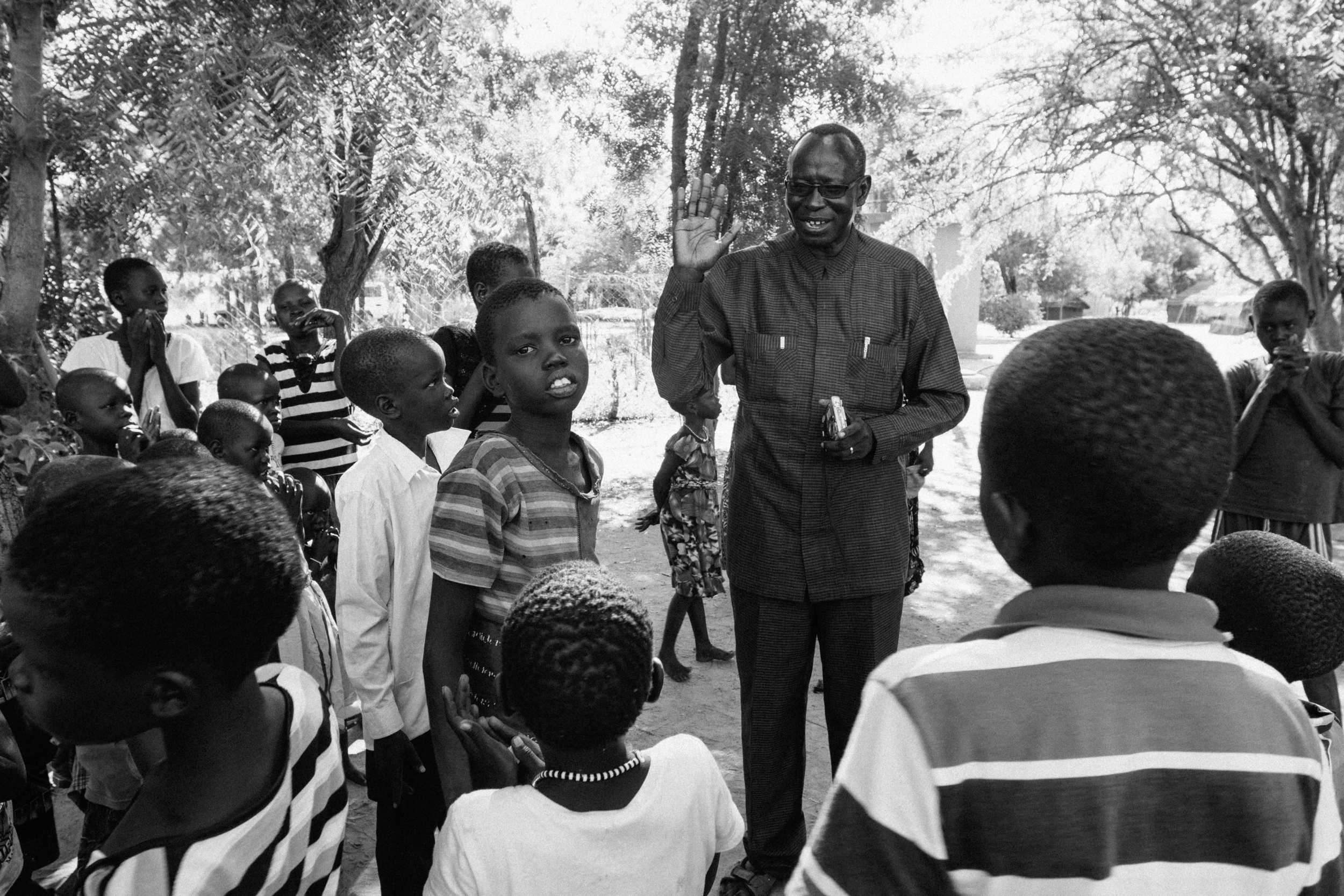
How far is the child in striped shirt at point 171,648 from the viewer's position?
46.0 inches

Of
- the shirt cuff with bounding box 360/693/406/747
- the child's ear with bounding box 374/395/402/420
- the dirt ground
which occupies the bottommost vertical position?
the dirt ground

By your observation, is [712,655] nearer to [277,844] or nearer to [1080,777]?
[277,844]

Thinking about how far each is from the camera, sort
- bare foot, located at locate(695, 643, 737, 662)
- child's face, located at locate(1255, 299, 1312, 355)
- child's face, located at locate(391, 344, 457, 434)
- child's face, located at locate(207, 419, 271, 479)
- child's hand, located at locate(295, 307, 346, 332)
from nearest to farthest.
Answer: child's face, located at locate(391, 344, 457, 434)
child's face, located at locate(207, 419, 271, 479)
child's face, located at locate(1255, 299, 1312, 355)
child's hand, located at locate(295, 307, 346, 332)
bare foot, located at locate(695, 643, 737, 662)

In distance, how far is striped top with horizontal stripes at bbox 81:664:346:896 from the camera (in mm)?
1198

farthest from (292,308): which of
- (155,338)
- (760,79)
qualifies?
(760,79)

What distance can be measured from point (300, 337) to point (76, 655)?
11.8 ft

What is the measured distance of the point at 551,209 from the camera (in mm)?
16656

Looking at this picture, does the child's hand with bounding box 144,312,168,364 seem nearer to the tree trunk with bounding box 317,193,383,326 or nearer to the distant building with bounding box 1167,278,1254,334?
the tree trunk with bounding box 317,193,383,326

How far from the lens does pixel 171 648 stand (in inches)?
47.4

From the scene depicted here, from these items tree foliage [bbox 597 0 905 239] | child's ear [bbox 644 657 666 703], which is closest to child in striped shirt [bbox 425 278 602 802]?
child's ear [bbox 644 657 666 703]

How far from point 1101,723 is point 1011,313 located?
33147 millimetres

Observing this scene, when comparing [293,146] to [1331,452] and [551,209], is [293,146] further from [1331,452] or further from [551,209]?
[551,209]

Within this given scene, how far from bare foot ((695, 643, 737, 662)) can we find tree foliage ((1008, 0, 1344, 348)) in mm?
4950

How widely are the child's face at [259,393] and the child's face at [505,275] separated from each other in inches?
39.7
